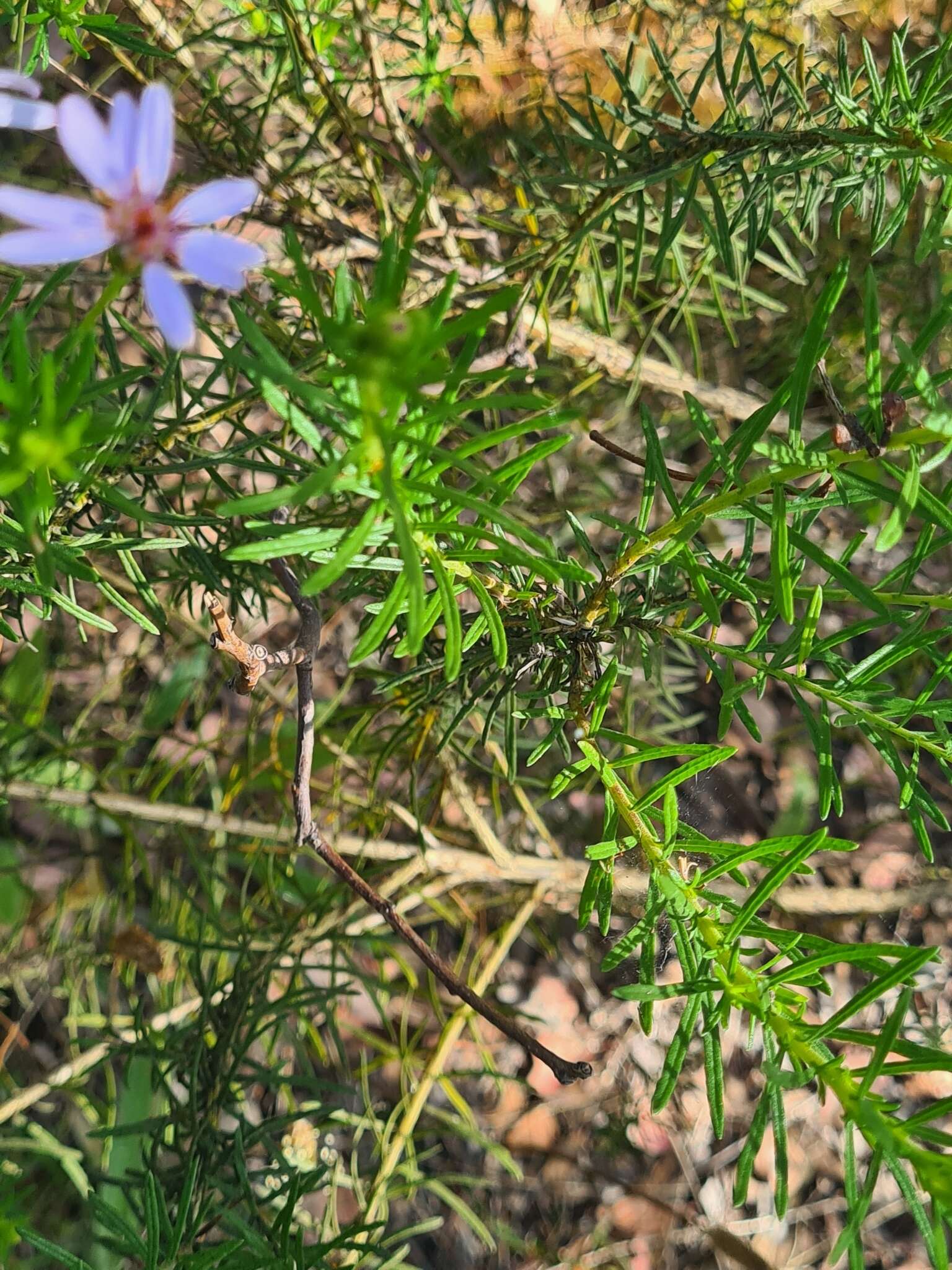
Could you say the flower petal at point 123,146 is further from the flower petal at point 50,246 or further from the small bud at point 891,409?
the small bud at point 891,409

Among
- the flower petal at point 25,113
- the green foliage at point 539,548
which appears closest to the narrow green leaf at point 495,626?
the green foliage at point 539,548

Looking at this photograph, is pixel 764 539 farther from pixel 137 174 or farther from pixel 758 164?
pixel 137 174

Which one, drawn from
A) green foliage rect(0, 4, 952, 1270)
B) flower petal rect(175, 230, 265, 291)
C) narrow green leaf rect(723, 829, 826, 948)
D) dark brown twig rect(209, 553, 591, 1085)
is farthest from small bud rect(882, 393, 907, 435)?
dark brown twig rect(209, 553, 591, 1085)

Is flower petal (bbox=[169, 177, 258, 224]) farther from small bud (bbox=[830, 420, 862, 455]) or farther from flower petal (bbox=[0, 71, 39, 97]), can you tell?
small bud (bbox=[830, 420, 862, 455])

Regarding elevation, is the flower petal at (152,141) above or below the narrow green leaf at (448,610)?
above

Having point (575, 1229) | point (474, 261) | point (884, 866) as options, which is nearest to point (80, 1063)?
point (575, 1229)

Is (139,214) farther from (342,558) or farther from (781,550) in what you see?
(781,550)

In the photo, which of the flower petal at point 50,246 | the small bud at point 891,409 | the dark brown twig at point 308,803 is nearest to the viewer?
the flower petal at point 50,246
